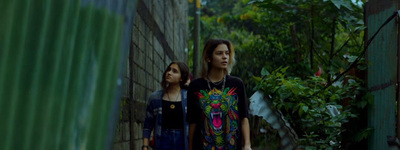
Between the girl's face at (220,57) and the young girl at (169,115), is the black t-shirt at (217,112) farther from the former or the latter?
the young girl at (169,115)

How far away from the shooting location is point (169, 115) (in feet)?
14.1

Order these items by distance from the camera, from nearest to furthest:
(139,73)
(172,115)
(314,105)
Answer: (314,105) → (172,115) → (139,73)

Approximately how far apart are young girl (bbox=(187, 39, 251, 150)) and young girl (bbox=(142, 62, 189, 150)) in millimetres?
685

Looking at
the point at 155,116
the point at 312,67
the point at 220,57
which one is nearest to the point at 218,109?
the point at 220,57

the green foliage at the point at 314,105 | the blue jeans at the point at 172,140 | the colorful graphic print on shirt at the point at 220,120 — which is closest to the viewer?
the colorful graphic print on shirt at the point at 220,120

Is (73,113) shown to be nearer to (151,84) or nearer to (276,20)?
(151,84)

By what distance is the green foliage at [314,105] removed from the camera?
395 cm

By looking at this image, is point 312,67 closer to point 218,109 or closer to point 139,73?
point 139,73

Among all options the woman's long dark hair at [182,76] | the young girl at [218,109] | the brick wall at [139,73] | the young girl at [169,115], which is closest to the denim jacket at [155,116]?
the young girl at [169,115]

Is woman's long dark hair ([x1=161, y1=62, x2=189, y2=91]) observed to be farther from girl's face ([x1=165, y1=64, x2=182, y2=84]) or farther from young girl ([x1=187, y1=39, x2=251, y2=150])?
young girl ([x1=187, y1=39, x2=251, y2=150])

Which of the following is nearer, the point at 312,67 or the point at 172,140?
the point at 172,140

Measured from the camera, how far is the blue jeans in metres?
4.20

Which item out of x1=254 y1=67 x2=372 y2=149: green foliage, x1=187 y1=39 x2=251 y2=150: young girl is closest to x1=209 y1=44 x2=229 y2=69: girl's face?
x1=187 y1=39 x2=251 y2=150: young girl

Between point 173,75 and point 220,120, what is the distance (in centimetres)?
123
